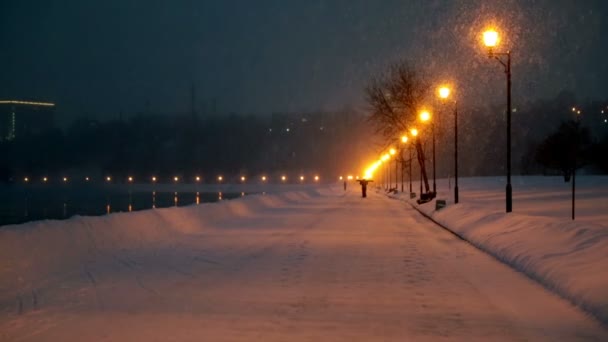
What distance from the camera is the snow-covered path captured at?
931 cm

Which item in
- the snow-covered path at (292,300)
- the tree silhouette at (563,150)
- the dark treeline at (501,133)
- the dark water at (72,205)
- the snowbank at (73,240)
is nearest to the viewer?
the snow-covered path at (292,300)

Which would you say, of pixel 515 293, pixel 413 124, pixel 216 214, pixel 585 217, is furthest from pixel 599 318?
pixel 413 124

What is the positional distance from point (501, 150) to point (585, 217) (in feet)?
440

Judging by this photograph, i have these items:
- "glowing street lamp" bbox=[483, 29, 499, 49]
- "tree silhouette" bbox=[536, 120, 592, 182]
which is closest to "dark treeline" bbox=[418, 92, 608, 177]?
"tree silhouette" bbox=[536, 120, 592, 182]

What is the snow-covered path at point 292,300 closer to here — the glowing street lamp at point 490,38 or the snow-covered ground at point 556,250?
the snow-covered ground at point 556,250

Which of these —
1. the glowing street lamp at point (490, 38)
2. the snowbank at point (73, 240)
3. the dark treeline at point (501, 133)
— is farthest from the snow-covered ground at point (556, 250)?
the dark treeline at point (501, 133)

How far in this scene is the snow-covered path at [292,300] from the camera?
30.6ft

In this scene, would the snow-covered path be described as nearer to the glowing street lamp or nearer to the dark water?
the glowing street lamp

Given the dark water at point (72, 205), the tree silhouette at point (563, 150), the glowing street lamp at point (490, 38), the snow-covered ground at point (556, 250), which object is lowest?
the dark water at point (72, 205)

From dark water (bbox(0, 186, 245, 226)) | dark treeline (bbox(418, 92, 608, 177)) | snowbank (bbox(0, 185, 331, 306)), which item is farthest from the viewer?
dark treeline (bbox(418, 92, 608, 177))

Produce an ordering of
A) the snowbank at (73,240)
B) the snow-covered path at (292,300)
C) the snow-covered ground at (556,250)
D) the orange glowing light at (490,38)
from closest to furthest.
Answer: the snow-covered path at (292,300) < the snow-covered ground at (556,250) < the snowbank at (73,240) < the orange glowing light at (490,38)

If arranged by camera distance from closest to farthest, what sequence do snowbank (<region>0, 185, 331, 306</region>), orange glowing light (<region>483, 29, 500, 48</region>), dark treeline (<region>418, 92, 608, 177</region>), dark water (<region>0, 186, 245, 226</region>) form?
snowbank (<region>0, 185, 331, 306</region>)
orange glowing light (<region>483, 29, 500, 48</region>)
dark water (<region>0, 186, 245, 226</region>)
dark treeline (<region>418, 92, 608, 177</region>)

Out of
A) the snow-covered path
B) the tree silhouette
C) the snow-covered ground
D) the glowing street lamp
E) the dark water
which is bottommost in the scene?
the dark water

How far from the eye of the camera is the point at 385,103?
68562mm
